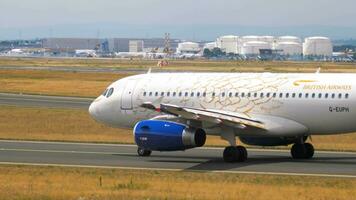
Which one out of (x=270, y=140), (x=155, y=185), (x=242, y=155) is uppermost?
(x=155, y=185)

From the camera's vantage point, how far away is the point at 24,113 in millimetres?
59375

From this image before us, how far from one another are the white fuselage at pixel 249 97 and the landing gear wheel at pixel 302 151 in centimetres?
177

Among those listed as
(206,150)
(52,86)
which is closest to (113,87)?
(206,150)

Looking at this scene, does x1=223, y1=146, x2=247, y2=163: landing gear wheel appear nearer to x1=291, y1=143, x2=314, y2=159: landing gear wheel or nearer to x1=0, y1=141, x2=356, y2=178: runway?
x1=0, y1=141, x2=356, y2=178: runway

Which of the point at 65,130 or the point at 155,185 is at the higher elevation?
the point at 155,185

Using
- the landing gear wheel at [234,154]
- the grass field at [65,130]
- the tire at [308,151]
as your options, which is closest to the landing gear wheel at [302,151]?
the tire at [308,151]

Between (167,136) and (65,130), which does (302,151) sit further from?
(65,130)

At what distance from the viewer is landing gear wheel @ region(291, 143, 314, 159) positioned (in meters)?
34.6

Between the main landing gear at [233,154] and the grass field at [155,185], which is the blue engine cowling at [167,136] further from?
the grass field at [155,185]

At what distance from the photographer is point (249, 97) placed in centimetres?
3400

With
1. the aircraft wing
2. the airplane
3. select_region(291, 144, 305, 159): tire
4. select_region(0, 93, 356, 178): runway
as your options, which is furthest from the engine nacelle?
the aircraft wing

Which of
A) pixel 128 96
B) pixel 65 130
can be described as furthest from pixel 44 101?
pixel 128 96

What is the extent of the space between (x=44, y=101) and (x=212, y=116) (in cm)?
4143

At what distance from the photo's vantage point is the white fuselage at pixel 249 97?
32062mm
